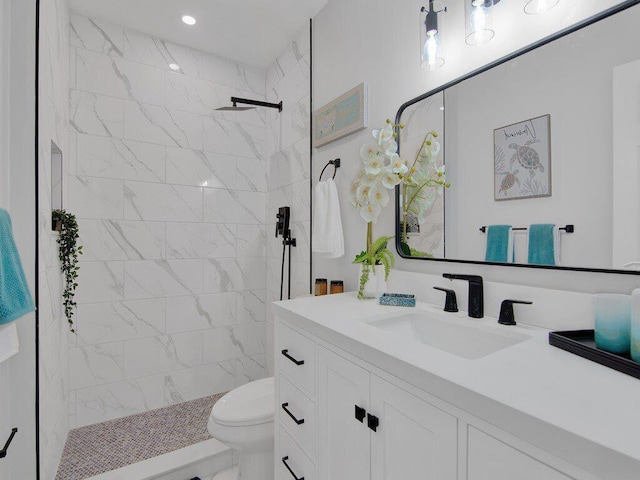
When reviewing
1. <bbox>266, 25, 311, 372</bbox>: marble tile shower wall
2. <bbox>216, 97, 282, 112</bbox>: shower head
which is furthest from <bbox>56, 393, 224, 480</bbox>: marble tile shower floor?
<bbox>216, 97, 282, 112</bbox>: shower head

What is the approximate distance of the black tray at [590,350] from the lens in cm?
63

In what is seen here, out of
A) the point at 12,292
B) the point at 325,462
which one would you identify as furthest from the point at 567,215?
the point at 12,292

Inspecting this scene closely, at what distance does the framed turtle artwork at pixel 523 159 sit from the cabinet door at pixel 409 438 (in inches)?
29.5

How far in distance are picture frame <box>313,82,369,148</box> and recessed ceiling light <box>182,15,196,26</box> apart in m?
1.03

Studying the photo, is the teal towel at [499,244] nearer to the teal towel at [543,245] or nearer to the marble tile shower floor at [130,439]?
the teal towel at [543,245]

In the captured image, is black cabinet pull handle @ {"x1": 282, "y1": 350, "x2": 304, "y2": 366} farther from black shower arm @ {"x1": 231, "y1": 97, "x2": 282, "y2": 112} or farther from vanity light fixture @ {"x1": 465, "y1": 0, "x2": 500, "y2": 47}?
black shower arm @ {"x1": 231, "y1": 97, "x2": 282, "y2": 112}

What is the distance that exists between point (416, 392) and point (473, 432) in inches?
5.3

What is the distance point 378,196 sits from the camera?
1.44 meters

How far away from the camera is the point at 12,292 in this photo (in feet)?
3.07

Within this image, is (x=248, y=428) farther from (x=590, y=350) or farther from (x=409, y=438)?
(x=590, y=350)

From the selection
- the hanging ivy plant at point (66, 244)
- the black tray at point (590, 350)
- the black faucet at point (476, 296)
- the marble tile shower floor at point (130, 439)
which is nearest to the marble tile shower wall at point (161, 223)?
the marble tile shower floor at point (130, 439)

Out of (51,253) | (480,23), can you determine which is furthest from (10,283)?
(480,23)

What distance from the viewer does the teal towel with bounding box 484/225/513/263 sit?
1077 millimetres

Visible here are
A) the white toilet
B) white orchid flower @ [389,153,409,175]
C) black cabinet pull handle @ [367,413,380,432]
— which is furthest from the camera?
the white toilet
